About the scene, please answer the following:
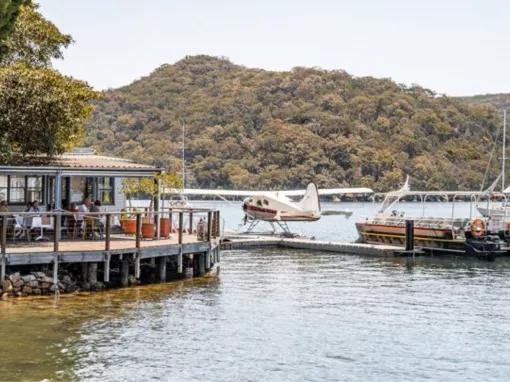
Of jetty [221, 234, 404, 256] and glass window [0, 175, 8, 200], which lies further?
jetty [221, 234, 404, 256]

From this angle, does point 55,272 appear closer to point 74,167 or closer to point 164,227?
point 74,167

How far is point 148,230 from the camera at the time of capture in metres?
30.0

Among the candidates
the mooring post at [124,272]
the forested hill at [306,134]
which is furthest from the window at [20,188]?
the forested hill at [306,134]

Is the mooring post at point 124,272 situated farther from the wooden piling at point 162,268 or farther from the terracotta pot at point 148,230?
the terracotta pot at point 148,230

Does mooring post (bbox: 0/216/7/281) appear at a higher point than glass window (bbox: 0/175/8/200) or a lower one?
lower

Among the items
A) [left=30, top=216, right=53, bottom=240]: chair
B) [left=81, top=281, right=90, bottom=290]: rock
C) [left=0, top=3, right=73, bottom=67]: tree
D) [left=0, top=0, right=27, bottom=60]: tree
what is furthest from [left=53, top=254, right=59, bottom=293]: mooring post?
[left=0, top=3, right=73, bottom=67]: tree

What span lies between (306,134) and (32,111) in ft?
451

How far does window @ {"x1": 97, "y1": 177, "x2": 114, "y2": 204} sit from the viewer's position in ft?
105

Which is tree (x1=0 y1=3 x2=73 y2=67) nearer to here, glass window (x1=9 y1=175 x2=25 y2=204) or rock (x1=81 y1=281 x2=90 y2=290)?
glass window (x1=9 y1=175 x2=25 y2=204)

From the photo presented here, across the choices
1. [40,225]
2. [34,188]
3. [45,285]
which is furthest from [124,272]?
[34,188]

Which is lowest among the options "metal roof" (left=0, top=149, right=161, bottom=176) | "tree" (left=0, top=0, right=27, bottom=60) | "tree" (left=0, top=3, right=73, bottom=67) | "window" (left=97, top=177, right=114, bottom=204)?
"window" (left=97, top=177, right=114, bottom=204)

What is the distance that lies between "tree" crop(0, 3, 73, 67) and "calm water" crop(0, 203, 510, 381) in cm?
1118

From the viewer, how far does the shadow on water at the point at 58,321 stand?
1762 centimetres

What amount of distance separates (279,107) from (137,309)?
534 ft
